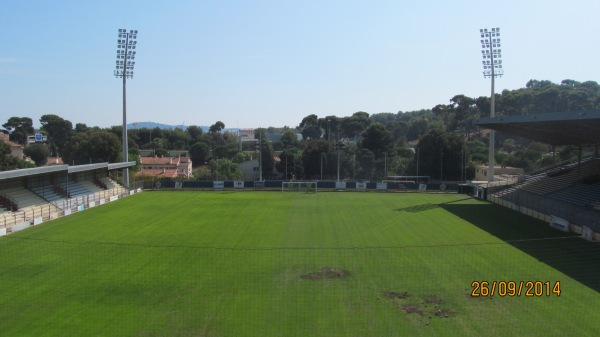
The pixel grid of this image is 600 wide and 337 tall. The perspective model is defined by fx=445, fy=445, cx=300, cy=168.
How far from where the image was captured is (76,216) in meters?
26.9

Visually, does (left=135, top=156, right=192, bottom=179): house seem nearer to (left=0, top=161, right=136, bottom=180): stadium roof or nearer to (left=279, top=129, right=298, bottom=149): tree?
(left=279, top=129, right=298, bottom=149): tree

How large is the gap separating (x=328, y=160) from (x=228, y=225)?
35.2 meters

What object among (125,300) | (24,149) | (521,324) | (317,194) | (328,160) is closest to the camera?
(521,324)

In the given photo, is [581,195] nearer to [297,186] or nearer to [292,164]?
[297,186]

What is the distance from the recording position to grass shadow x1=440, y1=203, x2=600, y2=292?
15070mm

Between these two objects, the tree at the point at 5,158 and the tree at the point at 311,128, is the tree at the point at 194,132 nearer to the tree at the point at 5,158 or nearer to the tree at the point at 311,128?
the tree at the point at 311,128

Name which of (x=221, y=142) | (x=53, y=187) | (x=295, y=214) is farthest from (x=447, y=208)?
(x=221, y=142)

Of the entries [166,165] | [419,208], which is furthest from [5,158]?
[419,208]

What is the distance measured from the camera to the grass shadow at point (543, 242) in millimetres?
15070

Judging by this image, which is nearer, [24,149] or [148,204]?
[148,204]

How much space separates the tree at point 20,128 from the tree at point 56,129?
2535 mm

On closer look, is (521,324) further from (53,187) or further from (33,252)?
(53,187)

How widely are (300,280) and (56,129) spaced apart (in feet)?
298

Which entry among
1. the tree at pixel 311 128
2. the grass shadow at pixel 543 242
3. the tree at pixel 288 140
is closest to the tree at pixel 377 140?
the tree at pixel 288 140
